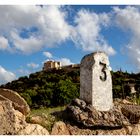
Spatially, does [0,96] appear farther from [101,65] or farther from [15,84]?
[15,84]

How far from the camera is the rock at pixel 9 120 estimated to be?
31.1 ft

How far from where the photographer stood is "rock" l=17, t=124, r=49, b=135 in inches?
372

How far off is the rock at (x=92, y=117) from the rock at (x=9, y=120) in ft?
4.59

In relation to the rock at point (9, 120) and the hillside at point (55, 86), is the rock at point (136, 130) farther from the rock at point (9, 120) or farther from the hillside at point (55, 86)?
the hillside at point (55, 86)

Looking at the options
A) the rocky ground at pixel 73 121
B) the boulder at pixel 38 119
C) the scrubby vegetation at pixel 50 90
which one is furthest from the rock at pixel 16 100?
the scrubby vegetation at pixel 50 90

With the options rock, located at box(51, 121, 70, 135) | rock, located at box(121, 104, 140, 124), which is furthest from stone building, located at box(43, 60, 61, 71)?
rock, located at box(51, 121, 70, 135)

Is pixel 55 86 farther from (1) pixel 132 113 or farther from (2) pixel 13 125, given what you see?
(2) pixel 13 125

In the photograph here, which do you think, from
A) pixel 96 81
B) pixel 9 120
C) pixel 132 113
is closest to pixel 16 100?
pixel 9 120

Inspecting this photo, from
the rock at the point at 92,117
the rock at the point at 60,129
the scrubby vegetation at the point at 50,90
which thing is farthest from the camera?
the scrubby vegetation at the point at 50,90

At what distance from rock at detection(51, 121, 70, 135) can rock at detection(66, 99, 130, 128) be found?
0.40 meters

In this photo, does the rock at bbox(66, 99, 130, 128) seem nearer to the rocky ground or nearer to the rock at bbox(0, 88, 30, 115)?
the rocky ground

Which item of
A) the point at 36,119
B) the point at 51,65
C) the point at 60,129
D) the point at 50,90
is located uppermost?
the point at 51,65

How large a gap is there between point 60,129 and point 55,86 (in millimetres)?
17096

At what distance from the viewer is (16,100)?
10859 mm
